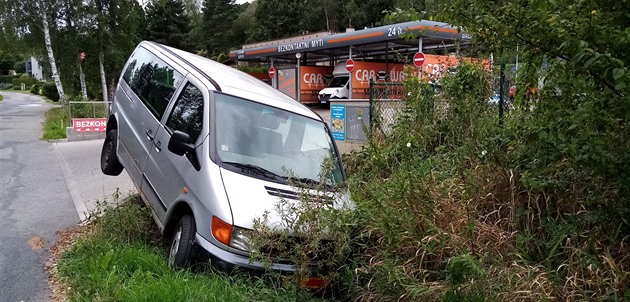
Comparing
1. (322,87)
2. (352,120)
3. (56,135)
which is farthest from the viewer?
(322,87)

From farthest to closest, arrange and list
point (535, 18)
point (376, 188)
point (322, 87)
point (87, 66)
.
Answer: point (322, 87)
point (87, 66)
point (376, 188)
point (535, 18)

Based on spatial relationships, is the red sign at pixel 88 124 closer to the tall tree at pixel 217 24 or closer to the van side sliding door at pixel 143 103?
the van side sliding door at pixel 143 103

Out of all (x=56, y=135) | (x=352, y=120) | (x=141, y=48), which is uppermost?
(x=141, y=48)

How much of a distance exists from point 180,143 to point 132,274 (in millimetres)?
1205

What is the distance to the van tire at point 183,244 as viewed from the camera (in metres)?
4.21

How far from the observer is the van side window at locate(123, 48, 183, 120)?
5903 millimetres

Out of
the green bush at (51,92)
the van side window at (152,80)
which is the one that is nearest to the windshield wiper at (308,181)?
the van side window at (152,80)

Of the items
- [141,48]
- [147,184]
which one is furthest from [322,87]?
[147,184]

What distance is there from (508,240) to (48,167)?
972cm

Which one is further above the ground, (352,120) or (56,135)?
(352,120)

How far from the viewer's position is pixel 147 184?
18.2 feet

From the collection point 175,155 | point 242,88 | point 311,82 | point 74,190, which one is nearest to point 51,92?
point 311,82

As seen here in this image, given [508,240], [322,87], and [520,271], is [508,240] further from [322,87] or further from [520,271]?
[322,87]

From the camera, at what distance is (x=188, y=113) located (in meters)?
5.31
